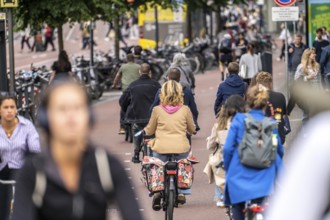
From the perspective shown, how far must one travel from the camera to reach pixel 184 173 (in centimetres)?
1281

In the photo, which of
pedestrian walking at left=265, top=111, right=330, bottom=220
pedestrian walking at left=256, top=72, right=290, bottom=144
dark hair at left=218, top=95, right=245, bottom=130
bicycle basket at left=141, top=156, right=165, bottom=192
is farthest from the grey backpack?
pedestrian walking at left=265, top=111, right=330, bottom=220

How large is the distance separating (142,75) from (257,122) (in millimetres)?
8255

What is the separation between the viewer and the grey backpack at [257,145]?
363 inches

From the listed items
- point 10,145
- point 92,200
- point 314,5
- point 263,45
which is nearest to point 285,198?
point 92,200

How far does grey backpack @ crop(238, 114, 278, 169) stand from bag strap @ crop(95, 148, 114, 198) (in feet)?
14.6

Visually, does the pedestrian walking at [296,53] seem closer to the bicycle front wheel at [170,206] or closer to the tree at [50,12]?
the tree at [50,12]

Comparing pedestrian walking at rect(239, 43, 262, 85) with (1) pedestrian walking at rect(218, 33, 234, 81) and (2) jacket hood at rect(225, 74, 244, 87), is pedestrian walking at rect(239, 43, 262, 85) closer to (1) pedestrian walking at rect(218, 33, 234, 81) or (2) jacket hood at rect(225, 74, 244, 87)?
(1) pedestrian walking at rect(218, 33, 234, 81)

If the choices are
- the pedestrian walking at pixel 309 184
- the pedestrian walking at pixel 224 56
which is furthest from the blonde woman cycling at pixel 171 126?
the pedestrian walking at pixel 224 56

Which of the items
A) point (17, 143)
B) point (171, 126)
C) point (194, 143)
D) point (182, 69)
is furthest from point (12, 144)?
point (194, 143)

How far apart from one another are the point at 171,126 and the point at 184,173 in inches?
19.8

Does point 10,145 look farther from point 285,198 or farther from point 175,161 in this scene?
point 285,198

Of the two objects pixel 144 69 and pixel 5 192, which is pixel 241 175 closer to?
pixel 5 192

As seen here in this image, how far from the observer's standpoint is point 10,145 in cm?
990

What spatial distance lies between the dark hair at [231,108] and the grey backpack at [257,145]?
1.34 metres
